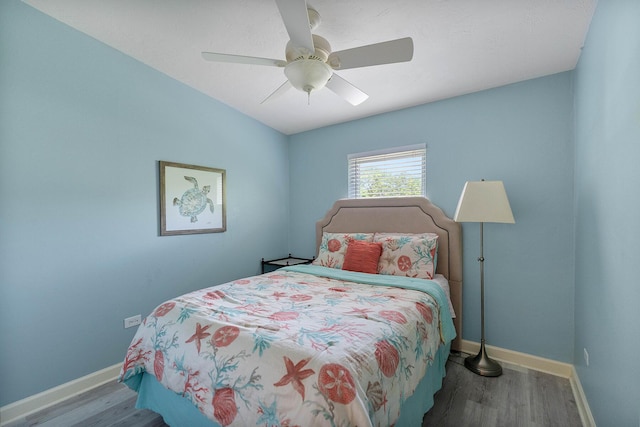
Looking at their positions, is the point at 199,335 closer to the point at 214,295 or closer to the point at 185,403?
the point at 185,403

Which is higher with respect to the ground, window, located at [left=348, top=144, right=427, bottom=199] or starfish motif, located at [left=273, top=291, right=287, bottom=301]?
window, located at [left=348, top=144, right=427, bottom=199]

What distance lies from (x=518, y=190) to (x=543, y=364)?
60.0 inches

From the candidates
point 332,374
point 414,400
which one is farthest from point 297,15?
point 414,400

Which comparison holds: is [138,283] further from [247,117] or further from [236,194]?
[247,117]

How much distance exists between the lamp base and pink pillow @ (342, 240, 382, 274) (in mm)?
1115

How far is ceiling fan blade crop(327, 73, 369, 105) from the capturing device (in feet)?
6.12

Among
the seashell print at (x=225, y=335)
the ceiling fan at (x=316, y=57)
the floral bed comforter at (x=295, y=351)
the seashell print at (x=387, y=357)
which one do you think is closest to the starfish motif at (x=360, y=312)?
the floral bed comforter at (x=295, y=351)

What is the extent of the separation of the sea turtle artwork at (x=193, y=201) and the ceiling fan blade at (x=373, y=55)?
1.92 meters

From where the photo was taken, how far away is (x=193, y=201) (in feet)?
9.20

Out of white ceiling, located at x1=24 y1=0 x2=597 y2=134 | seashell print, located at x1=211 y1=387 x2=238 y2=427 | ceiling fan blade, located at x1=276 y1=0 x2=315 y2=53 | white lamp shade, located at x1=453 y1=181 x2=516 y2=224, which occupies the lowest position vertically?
seashell print, located at x1=211 y1=387 x2=238 y2=427

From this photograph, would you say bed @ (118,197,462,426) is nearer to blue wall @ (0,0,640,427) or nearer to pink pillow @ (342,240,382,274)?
pink pillow @ (342,240,382,274)

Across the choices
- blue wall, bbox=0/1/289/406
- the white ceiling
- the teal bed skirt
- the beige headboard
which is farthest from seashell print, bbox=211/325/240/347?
the beige headboard

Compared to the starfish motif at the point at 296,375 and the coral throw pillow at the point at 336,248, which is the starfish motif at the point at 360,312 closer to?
the starfish motif at the point at 296,375

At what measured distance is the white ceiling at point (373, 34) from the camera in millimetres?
1659
